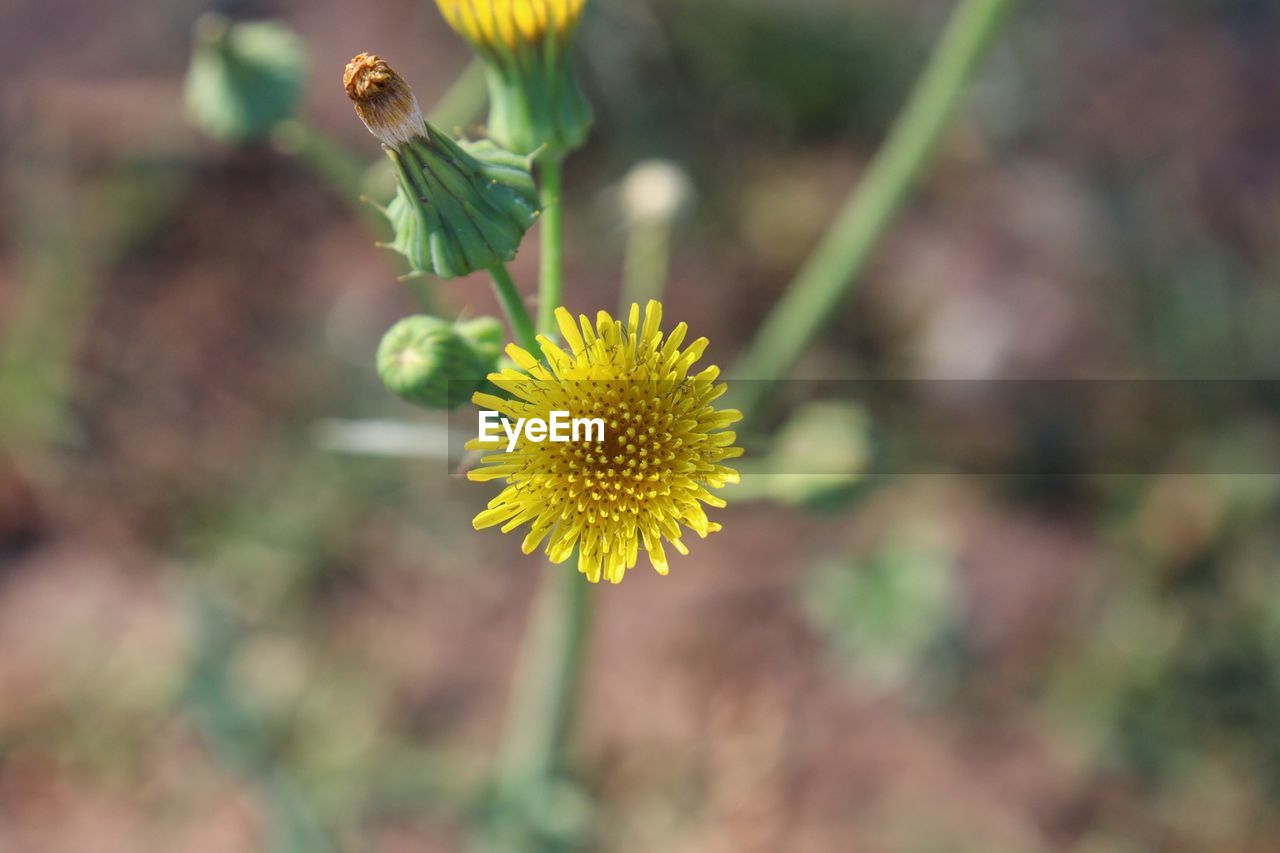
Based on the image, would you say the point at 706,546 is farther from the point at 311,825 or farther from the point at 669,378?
the point at 669,378

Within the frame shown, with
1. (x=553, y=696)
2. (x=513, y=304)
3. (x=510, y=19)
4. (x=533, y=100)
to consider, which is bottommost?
(x=553, y=696)

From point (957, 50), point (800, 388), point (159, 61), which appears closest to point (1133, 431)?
point (800, 388)

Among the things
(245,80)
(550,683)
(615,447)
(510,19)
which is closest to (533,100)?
(510,19)

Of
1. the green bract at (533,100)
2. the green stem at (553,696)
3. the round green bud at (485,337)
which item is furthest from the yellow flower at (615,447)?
the green stem at (553,696)

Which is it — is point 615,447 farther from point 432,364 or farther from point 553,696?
point 553,696

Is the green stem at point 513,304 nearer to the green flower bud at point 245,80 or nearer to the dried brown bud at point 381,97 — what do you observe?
the dried brown bud at point 381,97

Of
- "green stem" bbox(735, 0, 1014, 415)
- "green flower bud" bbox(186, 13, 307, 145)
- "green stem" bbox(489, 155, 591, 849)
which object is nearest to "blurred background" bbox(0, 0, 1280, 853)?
"green stem" bbox(489, 155, 591, 849)

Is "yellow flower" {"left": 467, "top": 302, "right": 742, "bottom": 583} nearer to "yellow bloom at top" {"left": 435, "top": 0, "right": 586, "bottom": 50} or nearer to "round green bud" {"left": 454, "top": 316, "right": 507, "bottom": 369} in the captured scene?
"round green bud" {"left": 454, "top": 316, "right": 507, "bottom": 369}
